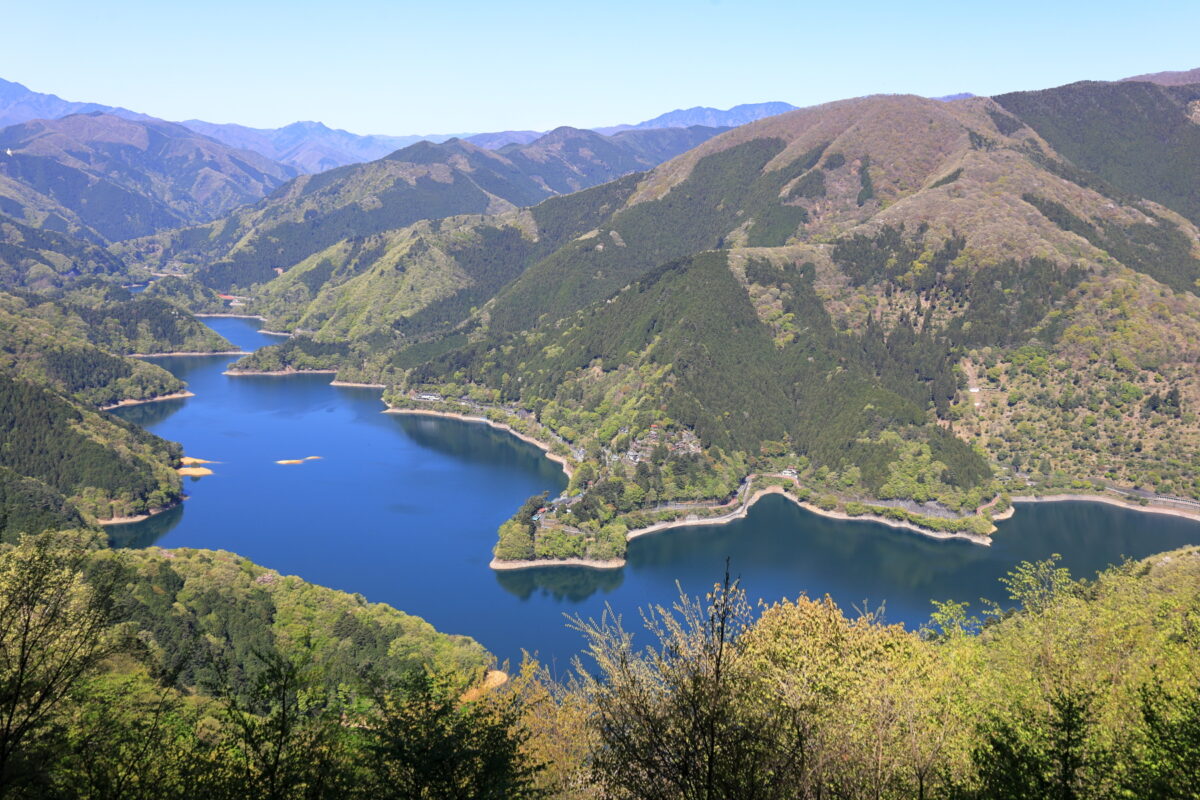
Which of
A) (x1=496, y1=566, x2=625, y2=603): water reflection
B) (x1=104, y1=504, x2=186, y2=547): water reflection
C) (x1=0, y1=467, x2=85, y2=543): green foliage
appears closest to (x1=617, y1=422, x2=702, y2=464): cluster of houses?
(x1=496, y1=566, x2=625, y2=603): water reflection

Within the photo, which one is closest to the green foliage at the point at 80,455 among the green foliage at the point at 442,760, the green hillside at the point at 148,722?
the green hillside at the point at 148,722

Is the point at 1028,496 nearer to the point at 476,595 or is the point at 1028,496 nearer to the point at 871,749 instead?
the point at 476,595

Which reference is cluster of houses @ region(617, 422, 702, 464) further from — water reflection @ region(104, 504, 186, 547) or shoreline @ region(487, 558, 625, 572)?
water reflection @ region(104, 504, 186, 547)

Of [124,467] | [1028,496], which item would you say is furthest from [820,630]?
[124,467]

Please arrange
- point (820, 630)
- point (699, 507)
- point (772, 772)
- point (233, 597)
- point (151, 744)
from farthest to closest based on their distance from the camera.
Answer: point (699, 507) < point (233, 597) < point (820, 630) < point (151, 744) < point (772, 772)

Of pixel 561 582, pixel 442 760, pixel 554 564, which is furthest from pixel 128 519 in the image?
pixel 442 760
